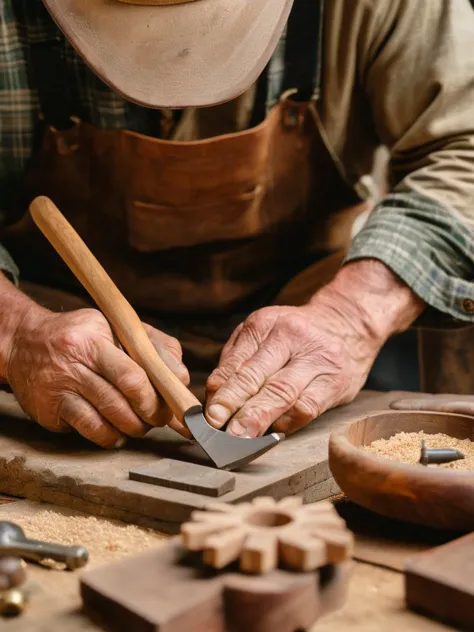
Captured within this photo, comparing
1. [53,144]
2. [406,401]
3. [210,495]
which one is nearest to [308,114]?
[53,144]

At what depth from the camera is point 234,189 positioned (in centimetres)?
191

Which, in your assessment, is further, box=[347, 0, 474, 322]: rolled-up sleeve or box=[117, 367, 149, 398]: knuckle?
box=[347, 0, 474, 322]: rolled-up sleeve

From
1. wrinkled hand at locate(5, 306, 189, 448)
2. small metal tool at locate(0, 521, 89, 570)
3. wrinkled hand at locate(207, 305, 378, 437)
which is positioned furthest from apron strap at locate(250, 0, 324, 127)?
small metal tool at locate(0, 521, 89, 570)

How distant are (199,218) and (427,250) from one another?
53cm

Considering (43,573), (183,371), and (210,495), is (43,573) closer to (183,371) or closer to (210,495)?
(210,495)

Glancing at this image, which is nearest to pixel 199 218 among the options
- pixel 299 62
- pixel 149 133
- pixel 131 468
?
pixel 149 133

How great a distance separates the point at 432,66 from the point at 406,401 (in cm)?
78

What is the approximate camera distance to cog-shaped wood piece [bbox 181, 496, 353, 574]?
759mm

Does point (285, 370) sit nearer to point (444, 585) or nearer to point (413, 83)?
point (444, 585)

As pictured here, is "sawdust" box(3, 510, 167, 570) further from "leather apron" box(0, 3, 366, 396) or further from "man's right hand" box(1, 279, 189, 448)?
"leather apron" box(0, 3, 366, 396)

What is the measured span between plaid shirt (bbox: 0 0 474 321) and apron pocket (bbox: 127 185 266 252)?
196 mm

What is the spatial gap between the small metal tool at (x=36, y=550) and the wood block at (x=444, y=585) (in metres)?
0.35

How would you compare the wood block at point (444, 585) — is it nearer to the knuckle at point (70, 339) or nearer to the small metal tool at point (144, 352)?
the small metal tool at point (144, 352)

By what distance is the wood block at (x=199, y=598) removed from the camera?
0.73 metres
